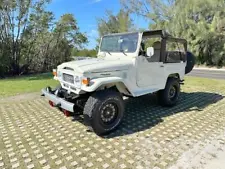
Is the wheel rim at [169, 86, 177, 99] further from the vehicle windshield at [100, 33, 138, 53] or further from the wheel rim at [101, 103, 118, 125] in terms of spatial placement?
the wheel rim at [101, 103, 118, 125]

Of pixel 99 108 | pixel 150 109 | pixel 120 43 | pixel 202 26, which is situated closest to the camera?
pixel 99 108

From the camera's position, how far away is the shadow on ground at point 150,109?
3832 millimetres

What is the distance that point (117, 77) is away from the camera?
11.9 feet

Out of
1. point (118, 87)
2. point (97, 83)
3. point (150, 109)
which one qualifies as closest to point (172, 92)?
point (150, 109)

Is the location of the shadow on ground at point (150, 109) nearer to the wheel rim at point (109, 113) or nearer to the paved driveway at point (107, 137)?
the paved driveway at point (107, 137)

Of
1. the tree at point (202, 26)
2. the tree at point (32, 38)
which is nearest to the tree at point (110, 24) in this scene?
the tree at point (202, 26)

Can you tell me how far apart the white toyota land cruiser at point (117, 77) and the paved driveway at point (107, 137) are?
351 millimetres

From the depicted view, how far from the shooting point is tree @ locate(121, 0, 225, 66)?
1781cm

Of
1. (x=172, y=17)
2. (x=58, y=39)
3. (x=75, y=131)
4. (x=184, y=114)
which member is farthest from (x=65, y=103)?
(x=172, y=17)

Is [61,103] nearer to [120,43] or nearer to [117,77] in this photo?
[117,77]

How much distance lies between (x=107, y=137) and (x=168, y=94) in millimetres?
2275

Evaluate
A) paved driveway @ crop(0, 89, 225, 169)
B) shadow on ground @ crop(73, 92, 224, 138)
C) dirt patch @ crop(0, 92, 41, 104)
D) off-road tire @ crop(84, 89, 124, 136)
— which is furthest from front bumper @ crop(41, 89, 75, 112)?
dirt patch @ crop(0, 92, 41, 104)

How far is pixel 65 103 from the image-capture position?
346cm

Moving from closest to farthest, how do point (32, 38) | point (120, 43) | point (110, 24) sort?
1. point (120, 43)
2. point (32, 38)
3. point (110, 24)
